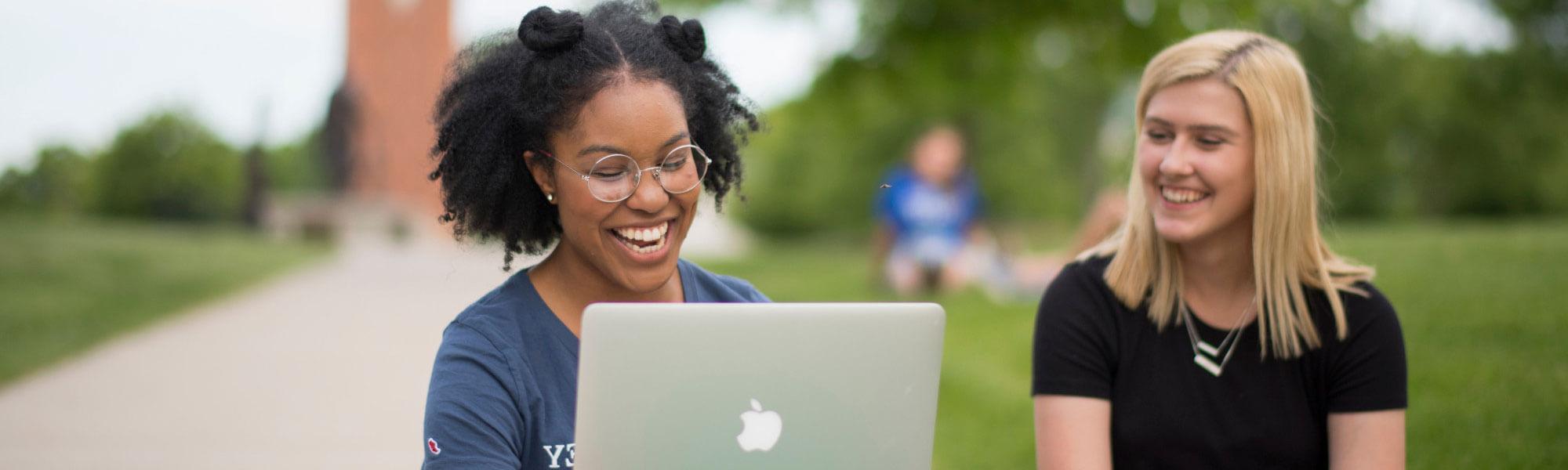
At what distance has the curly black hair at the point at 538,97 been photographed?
2035 mm

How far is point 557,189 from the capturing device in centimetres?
211

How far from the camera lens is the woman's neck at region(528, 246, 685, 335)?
2086 mm

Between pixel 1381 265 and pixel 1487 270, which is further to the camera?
pixel 1381 265

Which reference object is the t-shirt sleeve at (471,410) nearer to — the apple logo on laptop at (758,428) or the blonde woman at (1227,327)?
the apple logo on laptop at (758,428)

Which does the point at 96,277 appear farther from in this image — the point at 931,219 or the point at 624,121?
the point at 624,121

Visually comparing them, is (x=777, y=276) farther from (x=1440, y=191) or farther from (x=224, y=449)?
(x=1440, y=191)

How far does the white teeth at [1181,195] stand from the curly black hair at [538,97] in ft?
2.73

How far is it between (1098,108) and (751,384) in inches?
1007

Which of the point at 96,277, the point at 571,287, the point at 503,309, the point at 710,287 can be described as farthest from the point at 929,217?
the point at 503,309

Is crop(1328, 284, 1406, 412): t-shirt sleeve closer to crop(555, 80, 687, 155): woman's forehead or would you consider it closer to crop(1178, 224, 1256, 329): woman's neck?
crop(1178, 224, 1256, 329): woman's neck

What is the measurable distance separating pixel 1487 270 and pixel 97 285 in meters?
8.20

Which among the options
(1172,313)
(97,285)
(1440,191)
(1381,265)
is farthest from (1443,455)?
(1440,191)

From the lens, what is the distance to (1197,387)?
8.06 feet

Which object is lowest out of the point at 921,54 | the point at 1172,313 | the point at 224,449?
the point at 224,449
